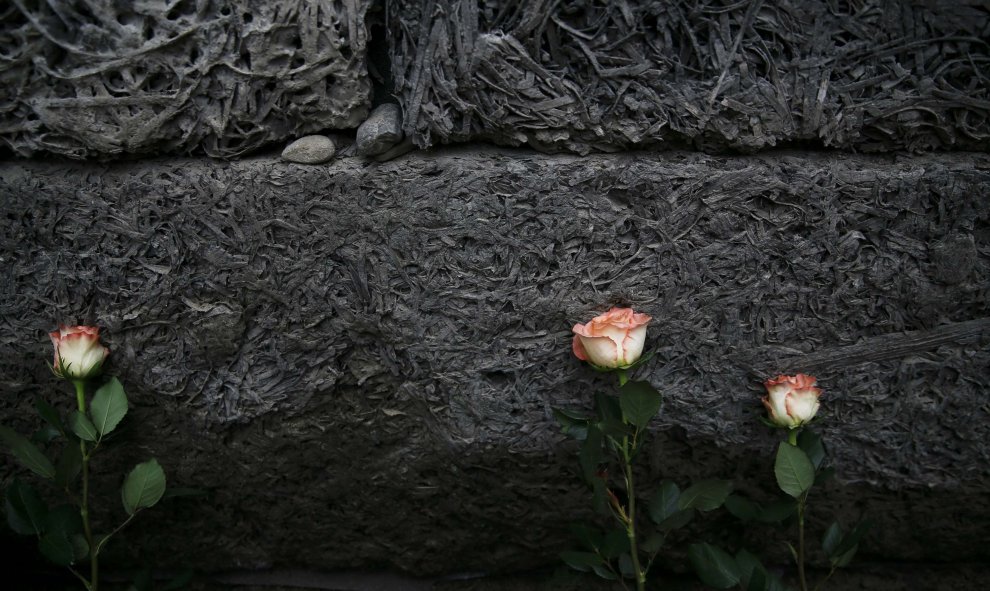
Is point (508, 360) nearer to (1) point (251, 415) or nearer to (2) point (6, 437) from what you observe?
(1) point (251, 415)

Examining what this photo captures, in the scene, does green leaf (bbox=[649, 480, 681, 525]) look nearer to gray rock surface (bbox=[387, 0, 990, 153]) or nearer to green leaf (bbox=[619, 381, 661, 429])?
green leaf (bbox=[619, 381, 661, 429])

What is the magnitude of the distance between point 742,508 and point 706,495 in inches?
3.3

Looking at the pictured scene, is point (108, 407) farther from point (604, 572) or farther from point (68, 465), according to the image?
point (604, 572)

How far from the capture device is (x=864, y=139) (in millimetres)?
1104

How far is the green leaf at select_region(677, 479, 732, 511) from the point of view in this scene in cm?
112

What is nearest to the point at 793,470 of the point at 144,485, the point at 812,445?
the point at 812,445

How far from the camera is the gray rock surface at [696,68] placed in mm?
1071

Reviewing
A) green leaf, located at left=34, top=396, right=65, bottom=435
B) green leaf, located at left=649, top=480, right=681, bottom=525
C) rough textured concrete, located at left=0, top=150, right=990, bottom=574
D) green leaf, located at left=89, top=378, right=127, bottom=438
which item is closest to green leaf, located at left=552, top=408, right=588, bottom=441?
rough textured concrete, located at left=0, top=150, right=990, bottom=574

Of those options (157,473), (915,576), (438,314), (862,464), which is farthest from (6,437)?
(915,576)

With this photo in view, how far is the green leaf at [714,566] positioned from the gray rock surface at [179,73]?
0.77 m

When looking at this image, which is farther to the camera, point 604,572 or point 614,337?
point 604,572

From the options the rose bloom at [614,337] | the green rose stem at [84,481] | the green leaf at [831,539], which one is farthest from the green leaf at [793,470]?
the green rose stem at [84,481]

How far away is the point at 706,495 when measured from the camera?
1125 mm

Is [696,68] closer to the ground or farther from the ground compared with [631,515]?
farther from the ground
